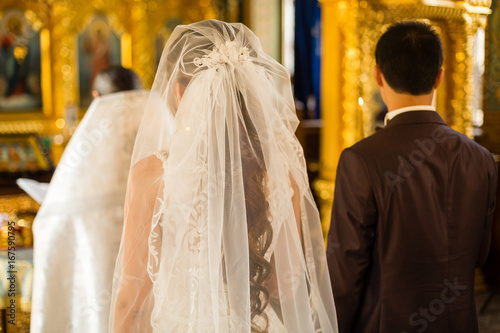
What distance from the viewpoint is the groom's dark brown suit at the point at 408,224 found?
1.62 metres

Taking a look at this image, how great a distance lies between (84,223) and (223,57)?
1.27 m

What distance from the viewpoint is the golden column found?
3.99m

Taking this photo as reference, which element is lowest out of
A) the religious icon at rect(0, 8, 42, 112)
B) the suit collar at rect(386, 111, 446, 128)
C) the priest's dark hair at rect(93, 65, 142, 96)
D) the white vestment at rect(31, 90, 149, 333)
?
the white vestment at rect(31, 90, 149, 333)

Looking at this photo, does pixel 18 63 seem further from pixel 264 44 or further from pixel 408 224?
pixel 408 224

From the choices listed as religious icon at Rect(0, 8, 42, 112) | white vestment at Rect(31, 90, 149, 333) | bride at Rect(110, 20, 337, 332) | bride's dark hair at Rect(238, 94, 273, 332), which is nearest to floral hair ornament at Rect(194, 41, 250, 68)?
bride at Rect(110, 20, 337, 332)

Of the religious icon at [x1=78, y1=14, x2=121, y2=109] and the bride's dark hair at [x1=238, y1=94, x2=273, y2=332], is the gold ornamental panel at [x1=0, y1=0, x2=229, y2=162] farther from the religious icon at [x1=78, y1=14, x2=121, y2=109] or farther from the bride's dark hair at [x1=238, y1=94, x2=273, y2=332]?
the bride's dark hair at [x1=238, y1=94, x2=273, y2=332]

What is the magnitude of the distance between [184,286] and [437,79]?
1043mm

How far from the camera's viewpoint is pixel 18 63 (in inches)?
216

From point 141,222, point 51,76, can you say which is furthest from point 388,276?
point 51,76

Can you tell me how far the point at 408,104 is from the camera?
1.69 metres

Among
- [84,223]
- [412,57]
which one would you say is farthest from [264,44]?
[412,57]

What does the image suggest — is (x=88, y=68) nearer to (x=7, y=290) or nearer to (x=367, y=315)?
(x=7, y=290)

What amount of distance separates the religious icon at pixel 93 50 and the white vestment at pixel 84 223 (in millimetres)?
3595

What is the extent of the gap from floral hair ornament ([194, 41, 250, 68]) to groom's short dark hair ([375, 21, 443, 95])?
476mm
